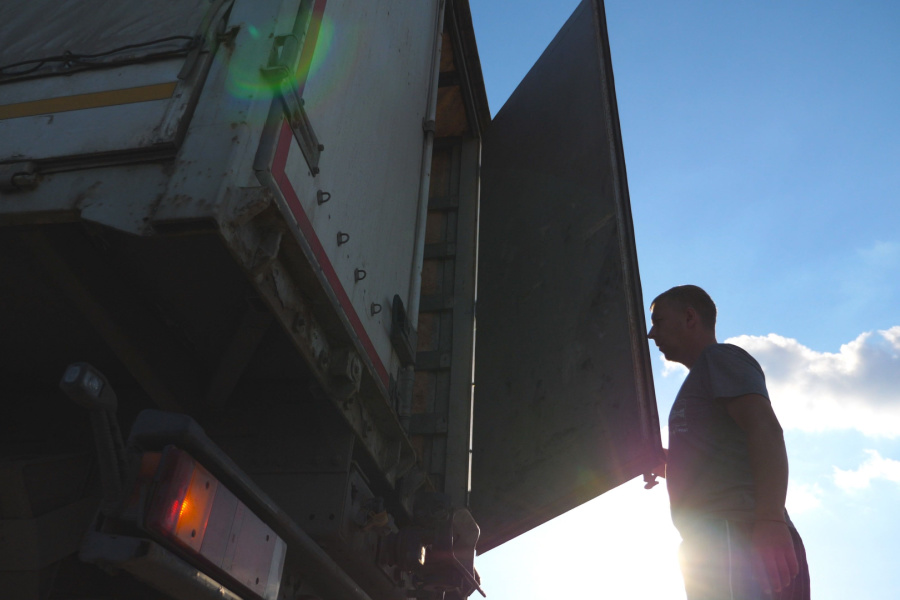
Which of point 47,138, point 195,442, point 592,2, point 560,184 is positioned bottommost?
point 195,442

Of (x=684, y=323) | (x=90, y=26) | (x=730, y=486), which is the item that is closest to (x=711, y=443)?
(x=730, y=486)

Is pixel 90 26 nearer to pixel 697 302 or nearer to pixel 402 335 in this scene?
pixel 402 335

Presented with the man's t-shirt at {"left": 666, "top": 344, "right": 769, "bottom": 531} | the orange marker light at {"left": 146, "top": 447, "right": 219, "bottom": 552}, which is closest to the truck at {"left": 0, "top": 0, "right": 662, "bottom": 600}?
the orange marker light at {"left": 146, "top": 447, "right": 219, "bottom": 552}

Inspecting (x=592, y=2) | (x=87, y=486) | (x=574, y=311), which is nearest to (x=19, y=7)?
(x=87, y=486)

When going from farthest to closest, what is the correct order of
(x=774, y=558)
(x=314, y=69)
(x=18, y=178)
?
(x=314, y=69) → (x=18, y=178) → (x=774, y=558)

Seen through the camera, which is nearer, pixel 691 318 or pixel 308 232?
pixel 308 232

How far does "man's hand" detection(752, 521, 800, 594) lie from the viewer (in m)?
1.90

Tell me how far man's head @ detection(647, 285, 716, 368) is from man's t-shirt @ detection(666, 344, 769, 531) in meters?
0.23

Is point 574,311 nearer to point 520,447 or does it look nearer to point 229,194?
point 520,447

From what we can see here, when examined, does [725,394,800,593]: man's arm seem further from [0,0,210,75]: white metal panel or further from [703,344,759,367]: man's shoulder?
[0,0,210,75]: white metal panel

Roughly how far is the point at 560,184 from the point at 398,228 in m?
1.65

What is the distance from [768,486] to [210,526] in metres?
1.49

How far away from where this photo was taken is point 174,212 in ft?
6.08

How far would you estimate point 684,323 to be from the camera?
267cm
